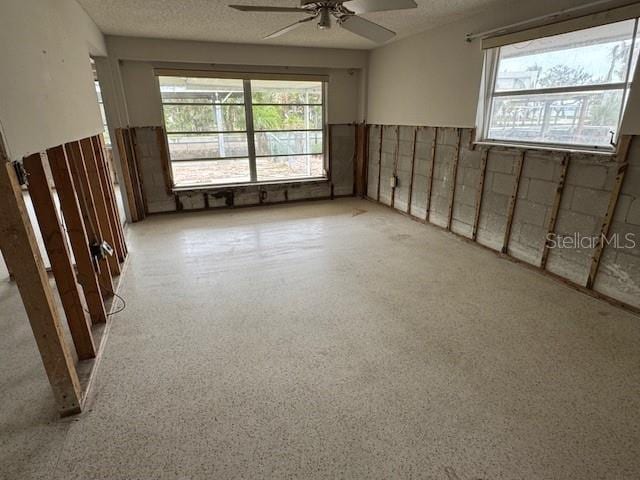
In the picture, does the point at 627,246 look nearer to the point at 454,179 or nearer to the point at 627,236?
the point at 627,236

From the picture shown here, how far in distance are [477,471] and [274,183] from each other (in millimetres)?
A: 5262

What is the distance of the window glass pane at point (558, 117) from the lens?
274cm

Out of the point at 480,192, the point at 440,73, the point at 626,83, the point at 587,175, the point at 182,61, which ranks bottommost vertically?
the point at 480,192

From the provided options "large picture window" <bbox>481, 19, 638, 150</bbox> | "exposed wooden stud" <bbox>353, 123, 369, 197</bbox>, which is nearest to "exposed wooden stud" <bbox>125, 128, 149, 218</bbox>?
"exposed wooden stud" <bbox>353, 123, 369, 197</bbox>

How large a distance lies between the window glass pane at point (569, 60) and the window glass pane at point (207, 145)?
394 cm

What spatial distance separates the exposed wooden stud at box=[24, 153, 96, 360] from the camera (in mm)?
1811

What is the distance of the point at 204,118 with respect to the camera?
5453mm

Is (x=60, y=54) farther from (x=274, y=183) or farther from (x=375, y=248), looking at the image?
(x=274, y=183)

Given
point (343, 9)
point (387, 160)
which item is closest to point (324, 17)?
point (343, 9)

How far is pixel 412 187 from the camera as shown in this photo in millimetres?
5160

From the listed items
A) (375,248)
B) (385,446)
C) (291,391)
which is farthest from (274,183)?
(385,446)

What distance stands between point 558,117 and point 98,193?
426 centimetres

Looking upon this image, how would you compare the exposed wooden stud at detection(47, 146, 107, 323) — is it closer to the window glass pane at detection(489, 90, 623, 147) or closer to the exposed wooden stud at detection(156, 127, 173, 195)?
the exposed wooden stud at detection(156, 127, 173, 195)

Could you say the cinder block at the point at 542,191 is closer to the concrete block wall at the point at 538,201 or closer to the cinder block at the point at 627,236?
the concrete block wall at the point at 538,201
